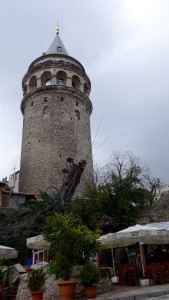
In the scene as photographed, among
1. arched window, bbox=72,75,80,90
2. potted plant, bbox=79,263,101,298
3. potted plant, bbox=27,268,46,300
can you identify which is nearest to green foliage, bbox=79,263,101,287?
potted plant, bbox=79,263,101,298

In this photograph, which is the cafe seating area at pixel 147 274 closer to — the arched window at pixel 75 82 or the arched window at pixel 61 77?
the arched window at pixel 61 77

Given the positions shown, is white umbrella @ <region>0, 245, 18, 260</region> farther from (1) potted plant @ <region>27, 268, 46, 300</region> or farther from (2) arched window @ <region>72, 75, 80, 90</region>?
(2) arched window @ <region>72, 75, 80, 90</region>

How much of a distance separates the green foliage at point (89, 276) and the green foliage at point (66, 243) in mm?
319

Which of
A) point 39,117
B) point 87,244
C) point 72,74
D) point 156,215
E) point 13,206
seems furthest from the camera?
point 72,74

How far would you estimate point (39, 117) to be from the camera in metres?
30.8

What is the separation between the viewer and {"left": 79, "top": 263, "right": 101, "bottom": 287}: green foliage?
7.78 m

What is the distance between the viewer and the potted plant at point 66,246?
7.51 metres

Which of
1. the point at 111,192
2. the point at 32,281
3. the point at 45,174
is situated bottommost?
the point at 32,281

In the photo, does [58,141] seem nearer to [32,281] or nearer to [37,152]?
[37,152]

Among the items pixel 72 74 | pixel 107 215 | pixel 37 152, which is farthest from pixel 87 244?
pixel 72 74

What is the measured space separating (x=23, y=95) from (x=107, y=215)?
20643 millimetres

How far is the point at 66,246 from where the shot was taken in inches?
297

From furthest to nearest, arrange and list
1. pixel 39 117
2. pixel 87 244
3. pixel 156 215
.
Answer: pixel 39 117 → pixel 156 215 → pixel 87 244

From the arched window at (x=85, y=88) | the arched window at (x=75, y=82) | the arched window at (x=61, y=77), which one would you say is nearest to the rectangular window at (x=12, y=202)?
the arched window at (x=61, y=77)
